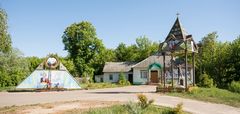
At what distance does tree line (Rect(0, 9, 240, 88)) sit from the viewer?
123 feet

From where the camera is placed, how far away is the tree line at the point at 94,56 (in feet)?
123

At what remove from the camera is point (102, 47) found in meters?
61.2

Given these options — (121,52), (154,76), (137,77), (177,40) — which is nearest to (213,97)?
(177,40)

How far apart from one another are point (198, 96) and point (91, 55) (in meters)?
41.1

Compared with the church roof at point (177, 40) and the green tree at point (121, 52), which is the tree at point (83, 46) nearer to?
the green tree at point (121, 52)

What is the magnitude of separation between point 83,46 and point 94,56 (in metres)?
3.07

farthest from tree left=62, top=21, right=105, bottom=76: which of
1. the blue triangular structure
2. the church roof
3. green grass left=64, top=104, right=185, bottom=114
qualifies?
green grass left=64, top=104, right=185, bottom=114

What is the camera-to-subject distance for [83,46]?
5975 cm

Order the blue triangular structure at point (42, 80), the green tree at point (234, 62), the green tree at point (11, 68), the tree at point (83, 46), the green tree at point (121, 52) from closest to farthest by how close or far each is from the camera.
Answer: the blue triangular structure at point (42, 80) < the green tree at point (234, 62) < the green tree at point (11, 68) < the tree at point (83, 46) < the green tree at point (121, 52)

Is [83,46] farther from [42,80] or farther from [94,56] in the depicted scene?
[42,80]

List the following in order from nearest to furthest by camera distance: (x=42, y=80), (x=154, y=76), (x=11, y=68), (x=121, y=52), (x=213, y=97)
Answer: (x=213, y=97)
(x=42, y=80)
(x=11, y=68)
(x=154, y=76)
(x=121, y=52)

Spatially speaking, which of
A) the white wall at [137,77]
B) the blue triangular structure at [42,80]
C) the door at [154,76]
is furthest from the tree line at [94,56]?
the white wall at [137,77]

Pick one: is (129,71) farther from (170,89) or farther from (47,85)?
(170,89)

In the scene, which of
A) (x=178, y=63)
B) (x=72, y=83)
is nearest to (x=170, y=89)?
(x=72, y=83)
